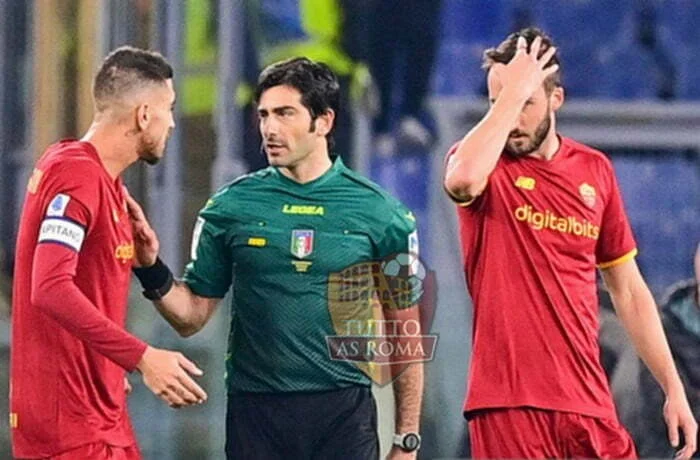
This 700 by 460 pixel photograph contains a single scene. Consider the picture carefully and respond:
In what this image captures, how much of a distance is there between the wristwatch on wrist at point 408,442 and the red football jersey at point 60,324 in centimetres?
79

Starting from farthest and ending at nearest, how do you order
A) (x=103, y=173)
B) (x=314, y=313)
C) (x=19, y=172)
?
(x=19, y=172)
(x=314, y=313)
(x=103, y=173)

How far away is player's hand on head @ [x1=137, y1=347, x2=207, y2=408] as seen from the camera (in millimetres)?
4289

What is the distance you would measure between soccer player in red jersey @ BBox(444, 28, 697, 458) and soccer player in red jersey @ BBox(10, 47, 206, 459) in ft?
2.57

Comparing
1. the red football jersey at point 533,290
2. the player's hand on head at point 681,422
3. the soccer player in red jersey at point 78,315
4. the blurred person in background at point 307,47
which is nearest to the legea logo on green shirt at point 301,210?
the red football jersey at point 533,290

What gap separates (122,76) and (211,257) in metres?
0.60

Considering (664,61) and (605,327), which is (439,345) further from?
(664,61)

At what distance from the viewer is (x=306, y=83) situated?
507 cm

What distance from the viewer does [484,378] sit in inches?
187

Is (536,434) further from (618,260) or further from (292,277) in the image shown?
(292,277)

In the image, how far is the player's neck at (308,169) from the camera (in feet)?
16.6

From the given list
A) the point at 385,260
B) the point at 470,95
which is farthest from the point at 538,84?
the point at 470,95

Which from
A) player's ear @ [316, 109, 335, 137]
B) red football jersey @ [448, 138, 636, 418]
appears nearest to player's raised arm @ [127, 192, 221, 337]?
player's ear @ [316, 109, 335, 137]

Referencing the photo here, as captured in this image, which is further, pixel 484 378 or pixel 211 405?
pixel 211 405

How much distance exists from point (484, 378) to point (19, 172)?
8.87 feet
